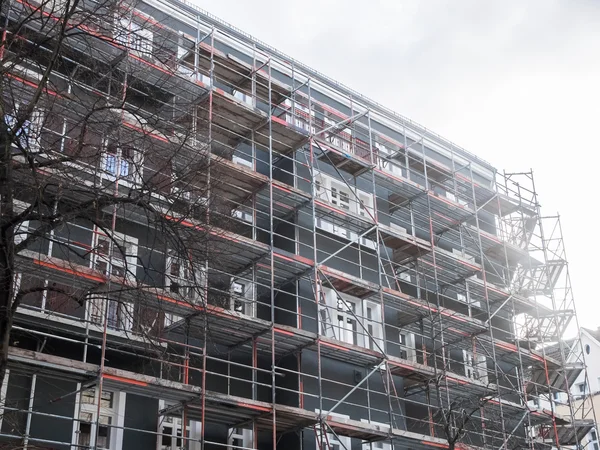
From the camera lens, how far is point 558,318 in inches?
1296

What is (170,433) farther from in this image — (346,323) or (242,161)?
(242,161)

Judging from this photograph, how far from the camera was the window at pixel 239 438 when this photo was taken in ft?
70.4

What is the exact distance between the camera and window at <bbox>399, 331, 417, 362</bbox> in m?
26.9

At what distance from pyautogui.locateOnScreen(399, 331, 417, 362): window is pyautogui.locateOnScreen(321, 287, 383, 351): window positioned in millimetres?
1282

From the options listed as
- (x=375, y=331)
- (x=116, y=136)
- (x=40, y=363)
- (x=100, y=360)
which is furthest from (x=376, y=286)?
(x=116, y=136)

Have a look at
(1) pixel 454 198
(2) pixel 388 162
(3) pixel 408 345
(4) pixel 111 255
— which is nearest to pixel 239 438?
(4) pixel 111 255

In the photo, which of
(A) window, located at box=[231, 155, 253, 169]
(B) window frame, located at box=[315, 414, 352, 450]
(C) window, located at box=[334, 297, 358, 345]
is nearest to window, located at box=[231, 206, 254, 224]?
(A) window, located at box=[231, 155, 253, 169]

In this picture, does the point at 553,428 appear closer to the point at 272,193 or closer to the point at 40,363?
the point at 272,193

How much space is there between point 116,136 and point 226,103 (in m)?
11.0

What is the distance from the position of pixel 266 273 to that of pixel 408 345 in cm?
621

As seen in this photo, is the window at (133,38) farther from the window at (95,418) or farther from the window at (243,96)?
the window at (243,96)

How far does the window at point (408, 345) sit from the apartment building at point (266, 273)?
7 centimetres

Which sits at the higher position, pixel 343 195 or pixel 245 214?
pixel 343 195

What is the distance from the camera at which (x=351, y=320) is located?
25672mm
